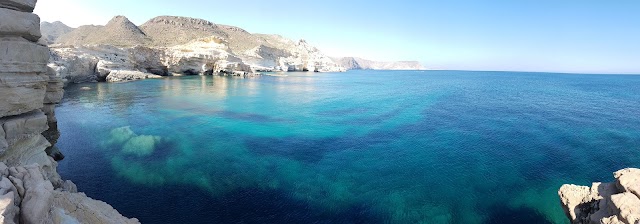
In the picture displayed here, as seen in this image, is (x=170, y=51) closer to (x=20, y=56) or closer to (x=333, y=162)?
(x=333, y=162)

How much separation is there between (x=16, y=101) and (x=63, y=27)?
810 ft

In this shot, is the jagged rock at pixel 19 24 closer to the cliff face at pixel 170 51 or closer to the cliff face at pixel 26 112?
the cliff face at pixel 26 112

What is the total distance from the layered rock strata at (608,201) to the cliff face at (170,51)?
50.3 metres

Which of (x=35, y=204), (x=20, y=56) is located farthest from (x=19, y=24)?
(x=35, y=204)

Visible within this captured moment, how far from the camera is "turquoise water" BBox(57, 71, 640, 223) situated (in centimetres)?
1467

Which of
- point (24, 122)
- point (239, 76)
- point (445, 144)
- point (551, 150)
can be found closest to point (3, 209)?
point (24, 122)

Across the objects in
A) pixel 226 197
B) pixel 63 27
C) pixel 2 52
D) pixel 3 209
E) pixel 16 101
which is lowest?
pixel 226 197

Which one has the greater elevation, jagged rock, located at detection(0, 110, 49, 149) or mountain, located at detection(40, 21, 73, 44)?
mountain, located at detection(40, 21, 73, 44)

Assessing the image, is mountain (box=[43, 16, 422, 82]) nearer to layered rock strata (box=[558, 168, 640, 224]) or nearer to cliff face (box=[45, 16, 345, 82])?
cliff face (box=[45, 16, 345, 82])

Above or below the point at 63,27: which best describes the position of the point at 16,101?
below

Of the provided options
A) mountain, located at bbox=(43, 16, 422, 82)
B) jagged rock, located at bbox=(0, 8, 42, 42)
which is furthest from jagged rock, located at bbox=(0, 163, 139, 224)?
mountain, located at bbox=(43, 16, 422, 82)

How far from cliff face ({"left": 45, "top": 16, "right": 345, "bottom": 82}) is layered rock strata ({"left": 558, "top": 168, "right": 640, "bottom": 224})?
165 ft

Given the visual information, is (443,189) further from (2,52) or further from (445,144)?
(2,52)

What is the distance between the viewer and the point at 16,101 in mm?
11438
